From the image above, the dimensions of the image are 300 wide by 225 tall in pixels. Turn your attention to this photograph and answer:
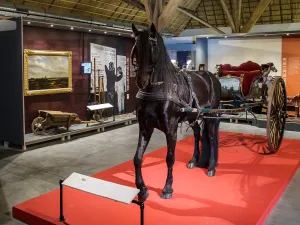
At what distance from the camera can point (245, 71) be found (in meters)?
6.89

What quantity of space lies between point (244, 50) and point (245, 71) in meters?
4.17

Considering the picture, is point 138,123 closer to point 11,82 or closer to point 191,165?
point 191,165

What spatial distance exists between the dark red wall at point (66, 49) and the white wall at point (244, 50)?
3.18 metres

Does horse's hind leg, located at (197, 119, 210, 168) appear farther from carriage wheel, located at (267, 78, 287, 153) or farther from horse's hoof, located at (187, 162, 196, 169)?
carriage wheel, located at (267, 78, 287, 153)

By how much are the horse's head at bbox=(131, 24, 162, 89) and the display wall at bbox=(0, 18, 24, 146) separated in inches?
153

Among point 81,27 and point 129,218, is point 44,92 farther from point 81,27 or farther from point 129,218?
point 129,218

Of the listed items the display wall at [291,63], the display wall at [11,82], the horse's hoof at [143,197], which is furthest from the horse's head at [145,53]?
the display wall at [291,63]

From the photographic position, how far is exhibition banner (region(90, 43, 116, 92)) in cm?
941

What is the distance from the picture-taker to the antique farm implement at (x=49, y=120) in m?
7.38

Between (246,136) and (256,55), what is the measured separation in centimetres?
388

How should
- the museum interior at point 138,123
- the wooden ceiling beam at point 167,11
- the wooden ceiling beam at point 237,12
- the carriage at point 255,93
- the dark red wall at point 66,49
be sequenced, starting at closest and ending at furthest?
the museum interior at point 138,123 → the carriage at point 255,93 → the dark red wall at point 66,49 → the wooden ceiling beam at point 167,11 → the wooden ceiling beam at point 237,12

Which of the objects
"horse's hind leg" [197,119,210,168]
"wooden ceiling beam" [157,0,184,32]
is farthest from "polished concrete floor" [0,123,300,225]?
"wooden ceiling beam" [157,0,184,32]

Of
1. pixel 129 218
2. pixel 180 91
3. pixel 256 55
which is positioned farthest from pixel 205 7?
pixel 129 218

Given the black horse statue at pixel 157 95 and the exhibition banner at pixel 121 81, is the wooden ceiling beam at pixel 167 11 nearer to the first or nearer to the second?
the exhibition banner at pixel 121 81
